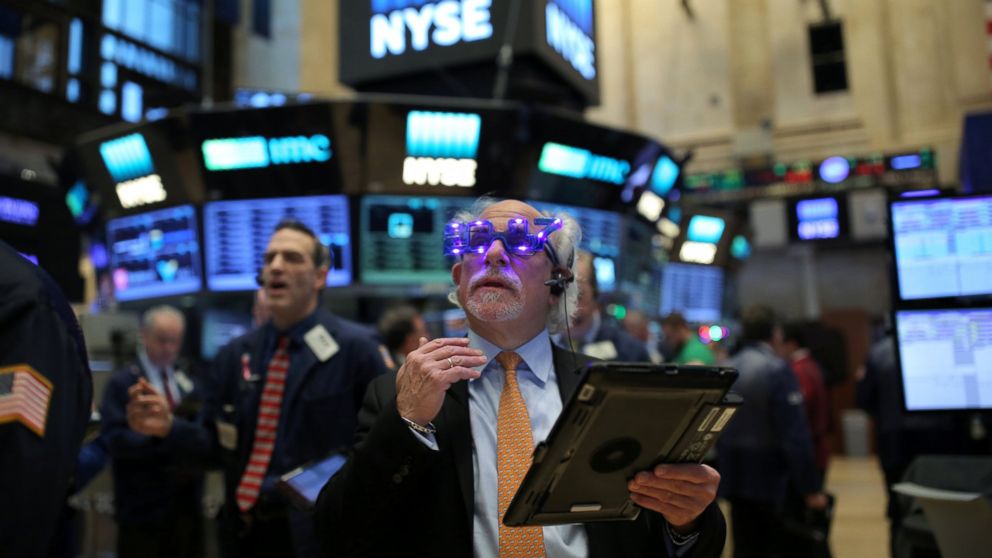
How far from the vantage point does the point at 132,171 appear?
7.86 meters

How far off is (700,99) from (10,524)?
51.2ft

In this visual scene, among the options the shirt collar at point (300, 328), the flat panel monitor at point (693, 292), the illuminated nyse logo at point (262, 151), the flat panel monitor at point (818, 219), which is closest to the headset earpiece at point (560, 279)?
the shirt collar at point (300, 328)

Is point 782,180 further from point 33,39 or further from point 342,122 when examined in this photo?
point 33,39

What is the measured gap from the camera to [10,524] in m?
1.37

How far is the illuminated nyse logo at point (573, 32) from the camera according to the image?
25.4 ft

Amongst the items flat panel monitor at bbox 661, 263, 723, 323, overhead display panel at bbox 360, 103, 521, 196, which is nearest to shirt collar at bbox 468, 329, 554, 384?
overhead display panel at bbox 360, 103, 521, 196

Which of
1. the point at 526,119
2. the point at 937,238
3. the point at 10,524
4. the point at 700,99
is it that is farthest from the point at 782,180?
the point at 10,524

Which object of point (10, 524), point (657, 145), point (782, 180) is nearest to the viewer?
point (10, 524)

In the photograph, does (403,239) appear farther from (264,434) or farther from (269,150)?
(264,434)

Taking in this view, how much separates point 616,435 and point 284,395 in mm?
1806

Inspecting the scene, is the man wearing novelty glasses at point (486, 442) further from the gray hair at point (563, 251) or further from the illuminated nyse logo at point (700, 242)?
the illuminated nyse logo at point (700, 242)

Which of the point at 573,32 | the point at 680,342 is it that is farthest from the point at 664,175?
the point at 680,342

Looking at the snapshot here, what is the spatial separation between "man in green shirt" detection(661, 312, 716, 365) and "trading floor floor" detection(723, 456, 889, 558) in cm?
161

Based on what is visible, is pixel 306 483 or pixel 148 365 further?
pixel 148 365
